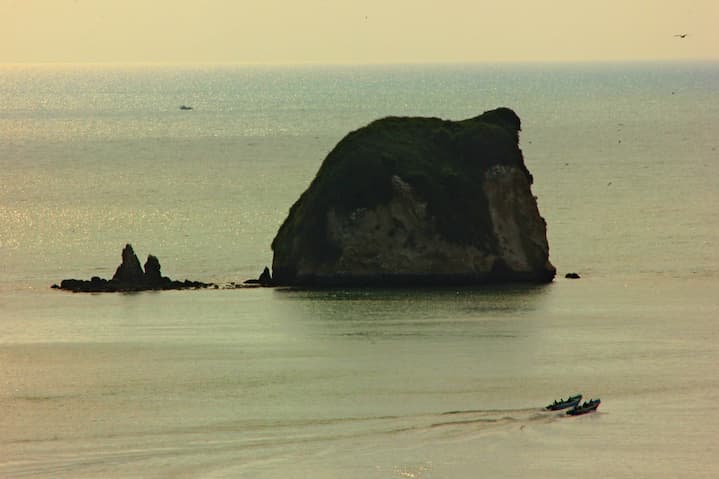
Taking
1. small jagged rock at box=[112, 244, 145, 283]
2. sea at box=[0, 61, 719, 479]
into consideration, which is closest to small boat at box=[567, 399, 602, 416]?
sea at box=[0, 61, 719, 479]

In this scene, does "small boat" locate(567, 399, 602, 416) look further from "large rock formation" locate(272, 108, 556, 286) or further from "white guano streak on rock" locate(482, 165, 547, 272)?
"white guano streak on rock" locate(482, 165, 547, 272)

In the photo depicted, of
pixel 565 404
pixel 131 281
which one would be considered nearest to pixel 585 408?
pixel 565 404

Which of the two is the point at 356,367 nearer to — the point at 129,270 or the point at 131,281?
the point at 131,281

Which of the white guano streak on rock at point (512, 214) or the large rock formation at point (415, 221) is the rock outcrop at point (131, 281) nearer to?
the large rock formation at point (415, 221)

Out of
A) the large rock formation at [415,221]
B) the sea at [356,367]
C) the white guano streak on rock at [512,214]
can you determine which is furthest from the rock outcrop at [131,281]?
the white guano streak on rock at [512,214]

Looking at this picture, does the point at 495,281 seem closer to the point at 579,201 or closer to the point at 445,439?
the point at 445,439

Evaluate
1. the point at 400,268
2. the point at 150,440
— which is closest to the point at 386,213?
the point at 400,268
